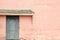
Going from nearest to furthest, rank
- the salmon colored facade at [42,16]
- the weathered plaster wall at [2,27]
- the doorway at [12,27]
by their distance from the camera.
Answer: the weathered plaster wall at [2,27]
the doorway at [12,27]
the salmon colored facade at [42,16]

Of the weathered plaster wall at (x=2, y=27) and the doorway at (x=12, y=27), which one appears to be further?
the doorway at (x=12, y=27)

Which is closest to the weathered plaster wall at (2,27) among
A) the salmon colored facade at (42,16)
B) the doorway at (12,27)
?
the doorway at (12,27)

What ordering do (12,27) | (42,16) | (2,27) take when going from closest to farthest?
(2,27)
(12,27)
(42,16)

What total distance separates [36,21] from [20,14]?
1.31 metres

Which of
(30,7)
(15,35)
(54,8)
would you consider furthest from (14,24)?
(54,8)

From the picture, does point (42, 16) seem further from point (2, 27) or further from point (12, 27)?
point (2, 27)

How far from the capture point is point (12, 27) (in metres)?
13.7

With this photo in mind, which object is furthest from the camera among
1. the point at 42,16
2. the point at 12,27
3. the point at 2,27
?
the point at 42,16

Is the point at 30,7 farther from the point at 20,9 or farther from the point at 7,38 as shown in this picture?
the point at 7,38

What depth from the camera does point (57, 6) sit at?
14102 millimetres

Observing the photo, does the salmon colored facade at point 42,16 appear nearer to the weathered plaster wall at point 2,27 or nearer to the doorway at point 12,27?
the doorway at point 12,27

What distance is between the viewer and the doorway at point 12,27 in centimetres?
1363

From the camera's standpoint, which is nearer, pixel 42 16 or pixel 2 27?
pixel 2 27

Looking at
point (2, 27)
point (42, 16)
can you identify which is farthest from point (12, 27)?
point (42, 16)
